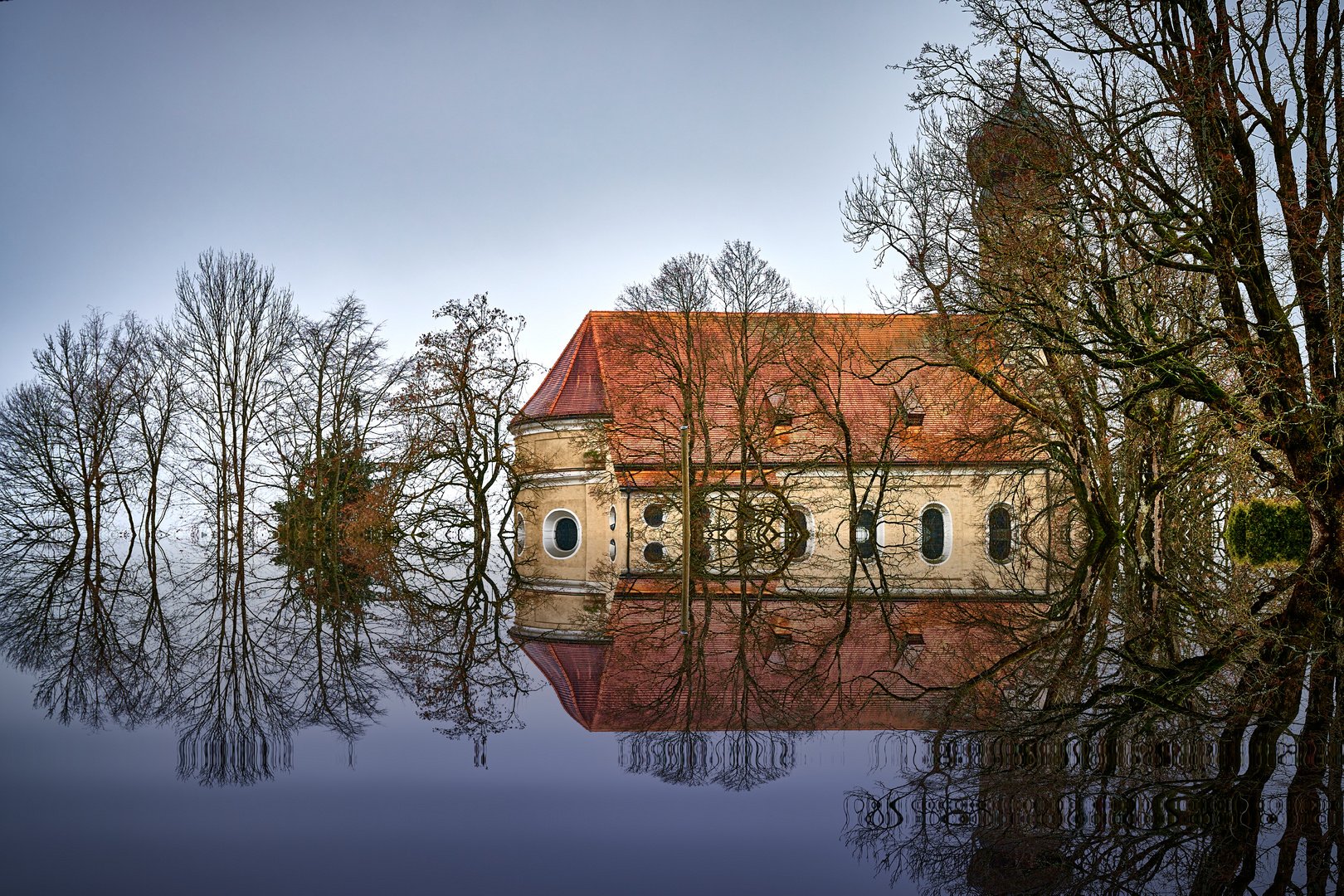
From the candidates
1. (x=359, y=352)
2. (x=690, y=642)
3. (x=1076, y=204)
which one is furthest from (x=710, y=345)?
(x=690, y=642)

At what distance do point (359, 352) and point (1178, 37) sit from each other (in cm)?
2542

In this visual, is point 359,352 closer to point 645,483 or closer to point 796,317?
point 645,483

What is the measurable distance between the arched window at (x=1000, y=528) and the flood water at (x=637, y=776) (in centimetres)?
2302

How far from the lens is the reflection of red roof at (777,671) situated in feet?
17.3

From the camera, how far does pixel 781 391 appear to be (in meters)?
28.5

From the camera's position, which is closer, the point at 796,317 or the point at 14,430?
the point at 796,317

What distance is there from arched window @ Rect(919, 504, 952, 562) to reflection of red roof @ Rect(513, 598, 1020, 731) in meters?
20.1

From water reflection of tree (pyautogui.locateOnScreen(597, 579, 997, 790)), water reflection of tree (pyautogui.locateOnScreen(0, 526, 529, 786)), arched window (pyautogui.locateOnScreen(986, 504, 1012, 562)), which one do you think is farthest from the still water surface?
arched window (pyautogui.locateOnScreen(986, 504, 1012, 562))

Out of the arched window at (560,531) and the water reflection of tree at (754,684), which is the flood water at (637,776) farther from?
the arched window at (560,531)

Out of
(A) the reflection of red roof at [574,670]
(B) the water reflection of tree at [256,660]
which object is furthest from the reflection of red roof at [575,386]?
(A) the reflection of red roof at [574,670]

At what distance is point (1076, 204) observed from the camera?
12.5 m

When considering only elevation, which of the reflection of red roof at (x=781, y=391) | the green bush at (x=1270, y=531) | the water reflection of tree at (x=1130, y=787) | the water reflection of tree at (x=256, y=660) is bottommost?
the water reflection of tree at (x=256, y=660)

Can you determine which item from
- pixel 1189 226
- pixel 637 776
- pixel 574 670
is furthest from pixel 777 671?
pixel 1189 226

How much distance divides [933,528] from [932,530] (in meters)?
0.11
